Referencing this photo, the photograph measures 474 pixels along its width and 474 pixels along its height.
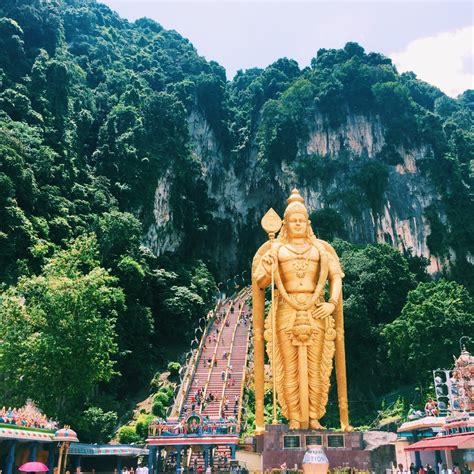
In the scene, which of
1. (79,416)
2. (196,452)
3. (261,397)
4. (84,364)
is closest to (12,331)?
(84,364)

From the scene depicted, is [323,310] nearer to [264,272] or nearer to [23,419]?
[264,272]

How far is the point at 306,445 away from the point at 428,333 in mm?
13378

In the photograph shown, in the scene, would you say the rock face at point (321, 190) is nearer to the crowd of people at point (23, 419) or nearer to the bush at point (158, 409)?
the bush at point (158, 409)

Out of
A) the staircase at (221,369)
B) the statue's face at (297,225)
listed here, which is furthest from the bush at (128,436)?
the statue's face at (297,225)

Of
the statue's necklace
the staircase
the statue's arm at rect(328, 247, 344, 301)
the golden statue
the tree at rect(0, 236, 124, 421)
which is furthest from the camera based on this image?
the staircase

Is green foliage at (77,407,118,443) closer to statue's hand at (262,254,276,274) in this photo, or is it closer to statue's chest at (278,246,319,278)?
statue's hand at (262,254,276,274)

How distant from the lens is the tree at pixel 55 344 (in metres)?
14.8

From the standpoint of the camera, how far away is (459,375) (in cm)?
1446

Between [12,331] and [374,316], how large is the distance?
1681 centimetres

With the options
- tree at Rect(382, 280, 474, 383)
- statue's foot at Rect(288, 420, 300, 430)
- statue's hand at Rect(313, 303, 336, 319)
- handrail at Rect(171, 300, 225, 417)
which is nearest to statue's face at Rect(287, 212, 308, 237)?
statue's hand at Rect(313, 303, 336, 319)

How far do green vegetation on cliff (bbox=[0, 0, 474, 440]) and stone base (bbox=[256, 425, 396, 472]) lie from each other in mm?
7761

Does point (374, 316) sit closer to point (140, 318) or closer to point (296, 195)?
point (140, 318)

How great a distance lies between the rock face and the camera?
36.2m

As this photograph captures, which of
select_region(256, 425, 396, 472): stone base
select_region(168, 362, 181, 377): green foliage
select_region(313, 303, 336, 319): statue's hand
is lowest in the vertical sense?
select_region(256, 425, 396, 472): stone base
